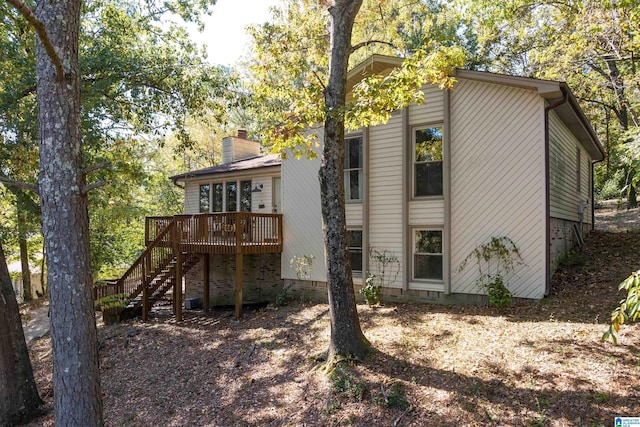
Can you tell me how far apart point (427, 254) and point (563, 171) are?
4.49 meters

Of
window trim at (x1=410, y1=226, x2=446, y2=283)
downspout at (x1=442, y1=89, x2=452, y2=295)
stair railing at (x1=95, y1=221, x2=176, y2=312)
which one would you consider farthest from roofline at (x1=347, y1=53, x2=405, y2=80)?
stair railing at (x1=95, y1=221, x2=176, y2=312)

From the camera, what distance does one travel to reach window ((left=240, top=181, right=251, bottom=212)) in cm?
1403

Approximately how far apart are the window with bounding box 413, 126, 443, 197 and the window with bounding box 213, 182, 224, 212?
7934 millimetres

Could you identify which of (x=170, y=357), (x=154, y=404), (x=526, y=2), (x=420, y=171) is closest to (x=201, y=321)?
(x=170, y=357)

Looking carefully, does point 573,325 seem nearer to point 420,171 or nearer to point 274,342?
point 420,171

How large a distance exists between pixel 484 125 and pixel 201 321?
9369 millimetres

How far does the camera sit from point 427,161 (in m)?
9.78

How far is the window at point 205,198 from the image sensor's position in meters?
15.3

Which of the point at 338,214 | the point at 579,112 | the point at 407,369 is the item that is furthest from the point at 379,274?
the point at 579,112

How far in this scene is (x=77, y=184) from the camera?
4.30 meters

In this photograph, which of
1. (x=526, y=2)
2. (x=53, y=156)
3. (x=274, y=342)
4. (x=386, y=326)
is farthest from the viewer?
(x=526, y=2)

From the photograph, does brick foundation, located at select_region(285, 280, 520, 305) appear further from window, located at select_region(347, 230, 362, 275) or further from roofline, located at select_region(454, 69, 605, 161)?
roofline, located at select_region(454, 69, 605, 161)

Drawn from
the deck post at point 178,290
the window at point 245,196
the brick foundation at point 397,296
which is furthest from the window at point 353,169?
the deck post at point 178,290

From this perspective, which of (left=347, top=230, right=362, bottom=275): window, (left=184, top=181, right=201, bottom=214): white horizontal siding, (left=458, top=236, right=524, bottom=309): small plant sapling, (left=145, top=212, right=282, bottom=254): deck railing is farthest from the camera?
(left=184, top=181, right=201, bottom=214): white horizontal siding
